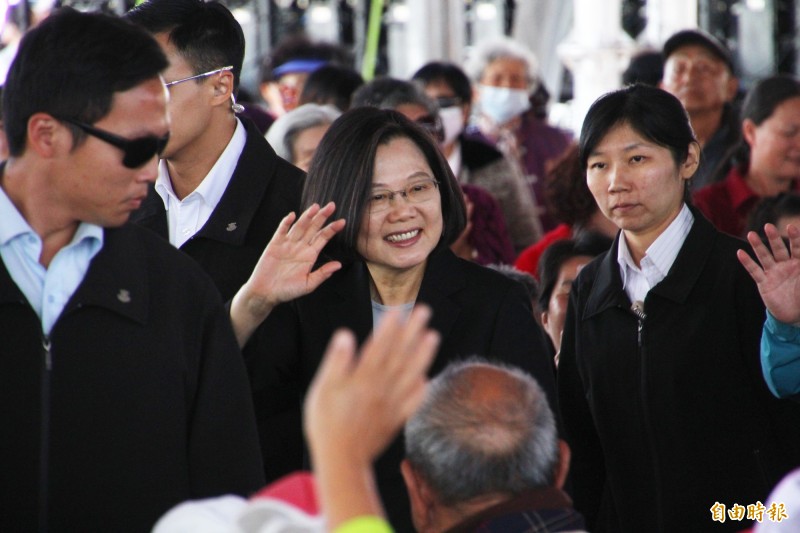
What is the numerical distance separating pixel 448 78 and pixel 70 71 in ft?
12.2

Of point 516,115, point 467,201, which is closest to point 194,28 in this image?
point 467,201

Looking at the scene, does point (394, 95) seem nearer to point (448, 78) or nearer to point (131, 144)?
point (448, 78)

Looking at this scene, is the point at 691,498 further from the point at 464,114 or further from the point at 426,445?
the point at 464,114

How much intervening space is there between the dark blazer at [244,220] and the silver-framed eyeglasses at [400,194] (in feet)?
0.99

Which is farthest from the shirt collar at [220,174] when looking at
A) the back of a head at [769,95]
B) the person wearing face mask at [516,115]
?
the person wearing face mask at [516,115]

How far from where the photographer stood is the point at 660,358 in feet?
9.48

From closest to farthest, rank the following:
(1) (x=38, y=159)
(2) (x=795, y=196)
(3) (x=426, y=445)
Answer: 1. (3) (x=426, y=445)
2. (1) (x=38, y=159)
3. (2) (x=795, y=196)

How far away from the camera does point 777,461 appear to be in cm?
287

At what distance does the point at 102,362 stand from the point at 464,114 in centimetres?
369

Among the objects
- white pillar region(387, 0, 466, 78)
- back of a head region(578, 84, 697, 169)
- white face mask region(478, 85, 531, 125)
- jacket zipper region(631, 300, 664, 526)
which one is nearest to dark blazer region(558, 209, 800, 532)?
jacket zipper region(631, 300, 664, 526)

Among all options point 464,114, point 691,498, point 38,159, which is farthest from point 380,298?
point 464,114

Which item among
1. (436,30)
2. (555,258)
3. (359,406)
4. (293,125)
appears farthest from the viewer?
(436,30)

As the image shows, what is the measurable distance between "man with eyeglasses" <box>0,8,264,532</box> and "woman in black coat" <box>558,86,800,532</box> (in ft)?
3.58

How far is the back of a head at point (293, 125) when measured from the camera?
170 inches
